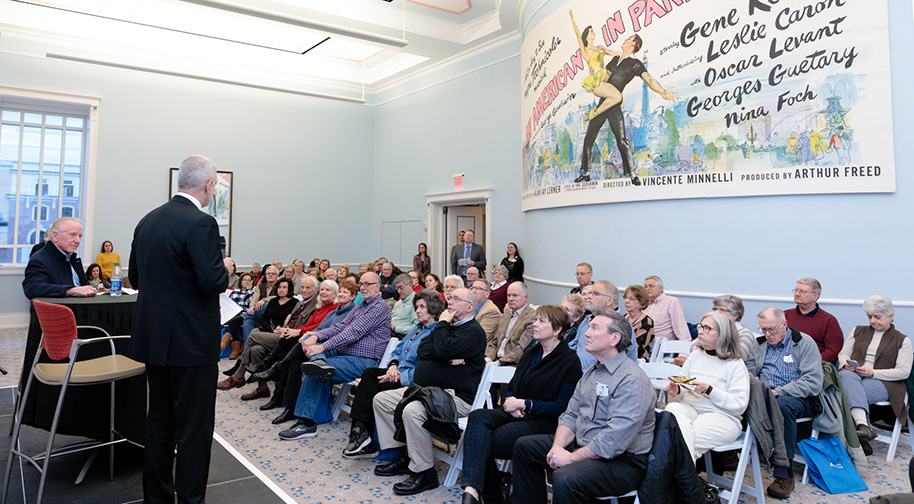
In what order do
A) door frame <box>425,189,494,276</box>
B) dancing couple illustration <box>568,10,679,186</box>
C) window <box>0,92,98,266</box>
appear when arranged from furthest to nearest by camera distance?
door frame <box>425,189,494,276</box>
window <box>0,92,98,266</box>
dancing couple illustration <box>568,10,679,186</box>

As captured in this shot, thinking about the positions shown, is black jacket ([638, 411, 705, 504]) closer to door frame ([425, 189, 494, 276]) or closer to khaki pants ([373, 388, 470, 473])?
khaki pants ([373, 388, 470, 473])

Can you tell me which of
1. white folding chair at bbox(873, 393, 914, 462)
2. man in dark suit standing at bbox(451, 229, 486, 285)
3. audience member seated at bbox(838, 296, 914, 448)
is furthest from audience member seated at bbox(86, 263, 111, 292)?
white folding chair at bbox(873, 393, 914, 462)

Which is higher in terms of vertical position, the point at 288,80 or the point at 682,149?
the point at 288,80

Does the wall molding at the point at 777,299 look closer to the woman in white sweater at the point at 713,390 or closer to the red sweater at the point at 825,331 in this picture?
the red sweater at the point at 825,331

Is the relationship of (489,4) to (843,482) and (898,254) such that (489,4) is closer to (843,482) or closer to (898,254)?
(898,254)

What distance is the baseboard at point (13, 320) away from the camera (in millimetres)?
10125

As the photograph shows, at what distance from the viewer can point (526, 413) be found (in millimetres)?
3104

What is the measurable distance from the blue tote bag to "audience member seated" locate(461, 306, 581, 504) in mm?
1807

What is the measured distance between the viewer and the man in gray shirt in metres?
2.52

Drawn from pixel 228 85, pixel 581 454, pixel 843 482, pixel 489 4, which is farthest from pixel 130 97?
pixel 843 482

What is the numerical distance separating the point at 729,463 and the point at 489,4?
8.41 metres

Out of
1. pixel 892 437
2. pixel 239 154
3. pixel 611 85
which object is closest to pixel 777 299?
pixel 892 437

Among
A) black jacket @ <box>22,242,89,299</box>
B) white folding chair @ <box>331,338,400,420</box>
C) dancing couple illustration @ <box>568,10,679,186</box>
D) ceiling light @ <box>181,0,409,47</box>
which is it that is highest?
ceiling light @ <box>181,0,409,47</box>

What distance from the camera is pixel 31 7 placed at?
10148mm
